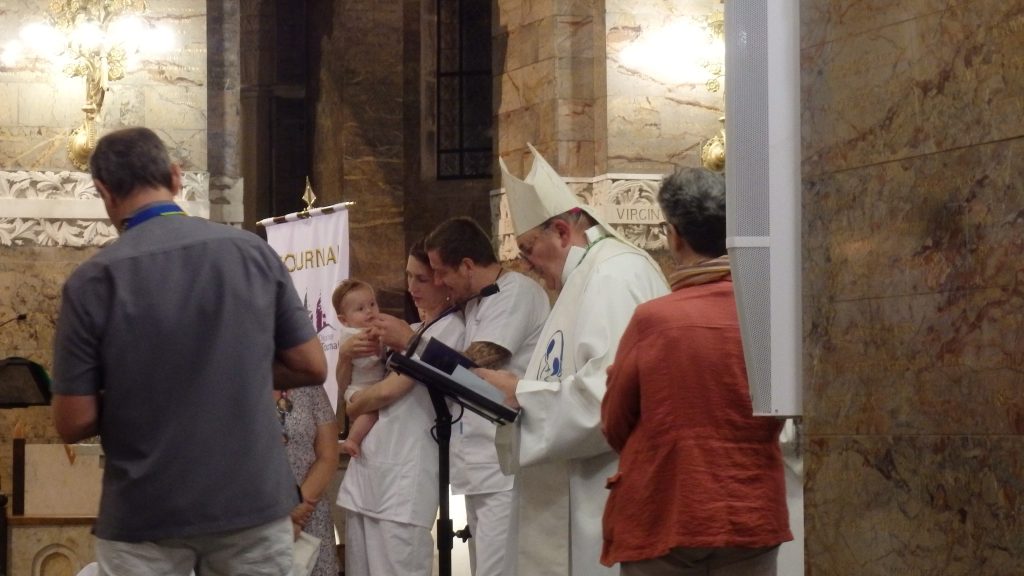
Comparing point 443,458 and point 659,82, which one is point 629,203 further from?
point 443,458

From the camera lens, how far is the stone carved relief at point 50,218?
33.0 ft

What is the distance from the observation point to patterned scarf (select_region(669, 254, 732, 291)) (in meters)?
4.05

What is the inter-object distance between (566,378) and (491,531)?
1535mm

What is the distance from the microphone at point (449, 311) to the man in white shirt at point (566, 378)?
891 millimetres

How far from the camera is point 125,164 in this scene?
11.8ft

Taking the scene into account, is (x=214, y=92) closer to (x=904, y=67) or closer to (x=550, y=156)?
(x=550, y=156)

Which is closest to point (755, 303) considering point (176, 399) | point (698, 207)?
point (698, 207)

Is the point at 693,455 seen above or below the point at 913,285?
below

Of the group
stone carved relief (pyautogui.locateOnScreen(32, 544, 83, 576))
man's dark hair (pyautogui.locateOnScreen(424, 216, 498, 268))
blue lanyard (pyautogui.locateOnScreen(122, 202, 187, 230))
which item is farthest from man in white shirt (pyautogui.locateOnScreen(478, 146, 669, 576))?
stone carved relief (pyautogui.locateOnScreen(32, 544, 83, 576))

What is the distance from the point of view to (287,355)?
368 centimetres

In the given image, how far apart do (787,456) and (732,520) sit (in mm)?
1151

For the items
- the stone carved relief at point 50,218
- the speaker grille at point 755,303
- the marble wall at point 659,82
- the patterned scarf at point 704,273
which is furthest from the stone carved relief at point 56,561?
the speaker grille at point 755,303

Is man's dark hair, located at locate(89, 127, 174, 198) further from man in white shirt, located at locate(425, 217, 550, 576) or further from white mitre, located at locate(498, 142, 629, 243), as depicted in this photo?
man in white shirt, located at locate(425, 217, 550, 576)

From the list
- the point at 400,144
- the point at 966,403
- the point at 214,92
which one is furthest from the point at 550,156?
the point at 966,403
